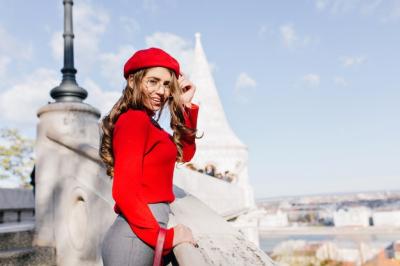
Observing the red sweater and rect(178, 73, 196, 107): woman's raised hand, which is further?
rect(178, 73, 196, 107): woman's raised hand

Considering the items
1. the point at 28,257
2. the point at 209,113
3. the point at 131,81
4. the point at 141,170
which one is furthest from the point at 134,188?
the point at 209,113

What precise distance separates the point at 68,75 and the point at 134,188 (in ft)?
10.3

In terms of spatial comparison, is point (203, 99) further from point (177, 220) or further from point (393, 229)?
point (393, 229)

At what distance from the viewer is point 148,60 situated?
166 cm

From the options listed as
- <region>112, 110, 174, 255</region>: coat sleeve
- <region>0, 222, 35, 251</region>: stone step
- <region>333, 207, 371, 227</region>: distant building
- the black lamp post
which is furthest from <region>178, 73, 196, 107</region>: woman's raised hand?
<region>333, 207, 371, 227</region>: distant building

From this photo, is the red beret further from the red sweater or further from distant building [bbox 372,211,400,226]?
distant building [bbox 372,211,400,226]

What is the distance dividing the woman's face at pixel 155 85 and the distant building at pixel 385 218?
410ft

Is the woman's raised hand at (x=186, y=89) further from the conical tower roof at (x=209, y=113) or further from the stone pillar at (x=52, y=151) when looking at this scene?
the conical tower roof at (x=209, y=113)

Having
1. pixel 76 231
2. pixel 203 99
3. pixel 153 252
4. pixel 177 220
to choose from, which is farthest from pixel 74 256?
pixel 203 99

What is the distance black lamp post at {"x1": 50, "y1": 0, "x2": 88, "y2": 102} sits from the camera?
3.99m

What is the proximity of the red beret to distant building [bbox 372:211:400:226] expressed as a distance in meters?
125

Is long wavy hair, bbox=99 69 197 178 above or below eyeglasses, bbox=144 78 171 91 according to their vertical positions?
below

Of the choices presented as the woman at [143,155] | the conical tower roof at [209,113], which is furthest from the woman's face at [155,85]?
the conical tower roof at [209,113]

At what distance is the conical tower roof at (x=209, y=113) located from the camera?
15898mm
